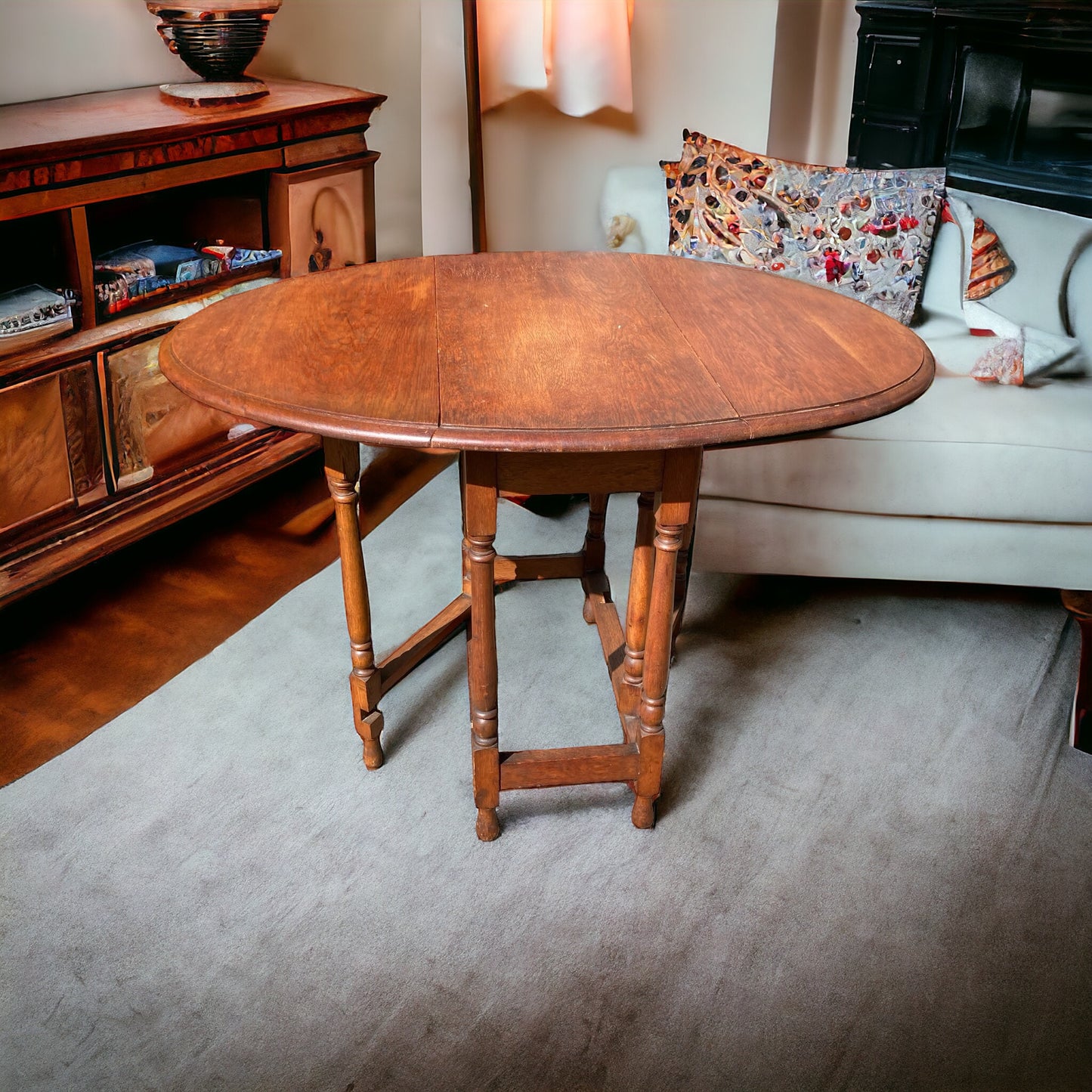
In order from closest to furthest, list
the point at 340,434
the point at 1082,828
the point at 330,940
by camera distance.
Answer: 1. the point at 340,434
2. the point at 330,940
3. the point at 1082,828

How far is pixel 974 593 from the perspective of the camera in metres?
2.36

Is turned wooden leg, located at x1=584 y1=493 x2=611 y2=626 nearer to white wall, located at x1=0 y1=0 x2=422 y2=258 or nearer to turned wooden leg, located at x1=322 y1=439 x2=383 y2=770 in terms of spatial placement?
turned wooden leg, located at x1=322 y1=439 x2=383 y2=770

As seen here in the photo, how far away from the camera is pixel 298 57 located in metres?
2.91

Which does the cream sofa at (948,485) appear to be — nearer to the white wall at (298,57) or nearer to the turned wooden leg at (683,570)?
the turned wooden leg at (683,570)

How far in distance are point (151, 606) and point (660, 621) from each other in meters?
1.23

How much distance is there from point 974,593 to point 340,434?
64.6 inches

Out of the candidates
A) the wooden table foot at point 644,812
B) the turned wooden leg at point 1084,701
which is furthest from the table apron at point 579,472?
the turned wooden leg at point 1084,701

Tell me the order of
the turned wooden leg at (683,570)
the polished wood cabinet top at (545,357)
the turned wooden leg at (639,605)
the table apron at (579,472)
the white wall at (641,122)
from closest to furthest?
the polished wood cabinet top at (545,357)
the table apron at (579,472)
the turned wooden leg at (639,605)
the turned wooden leg at (683,570)
the white wall at (641,122)

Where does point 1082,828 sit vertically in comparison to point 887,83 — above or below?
below

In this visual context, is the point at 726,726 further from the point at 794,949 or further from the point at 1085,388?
the point at 1085,388

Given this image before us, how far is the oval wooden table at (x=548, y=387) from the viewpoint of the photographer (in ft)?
4.16

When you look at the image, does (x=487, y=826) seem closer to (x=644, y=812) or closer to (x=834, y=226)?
(x=644, y=812)

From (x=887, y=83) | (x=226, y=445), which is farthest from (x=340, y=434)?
(x=887, y=83)

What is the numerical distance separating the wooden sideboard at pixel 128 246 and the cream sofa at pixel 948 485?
1121 mm
